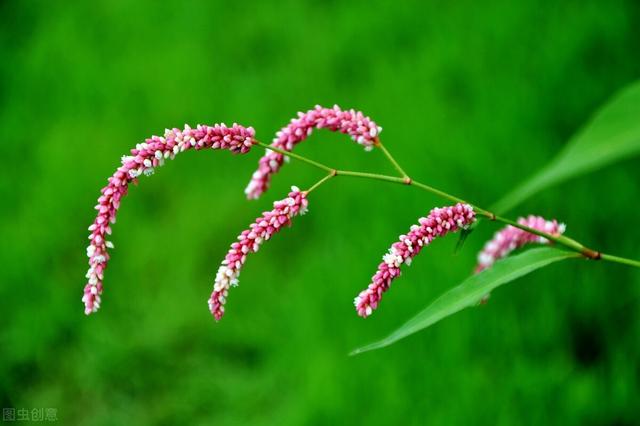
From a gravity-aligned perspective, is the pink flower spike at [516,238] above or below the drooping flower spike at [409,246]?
above

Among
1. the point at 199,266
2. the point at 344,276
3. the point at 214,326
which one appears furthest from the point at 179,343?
the point at 344,276

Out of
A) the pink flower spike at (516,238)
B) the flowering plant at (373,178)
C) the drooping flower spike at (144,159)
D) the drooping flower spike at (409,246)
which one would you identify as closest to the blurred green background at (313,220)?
the pink flower spike at (516,238)

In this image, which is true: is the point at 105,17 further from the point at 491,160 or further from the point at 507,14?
the point at 491,160

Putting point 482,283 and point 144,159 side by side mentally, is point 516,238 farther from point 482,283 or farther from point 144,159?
point 144,159

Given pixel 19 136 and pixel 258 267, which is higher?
pixel 19 136

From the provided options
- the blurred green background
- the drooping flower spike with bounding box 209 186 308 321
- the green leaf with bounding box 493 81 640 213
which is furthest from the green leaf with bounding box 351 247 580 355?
the blurred green background

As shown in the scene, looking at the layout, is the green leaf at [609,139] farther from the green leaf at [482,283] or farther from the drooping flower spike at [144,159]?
the drooping flower spike at [144,159]

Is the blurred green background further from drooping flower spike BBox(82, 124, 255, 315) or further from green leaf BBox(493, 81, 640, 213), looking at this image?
drooping flower spike BBox(82, 124, 255, 315)
